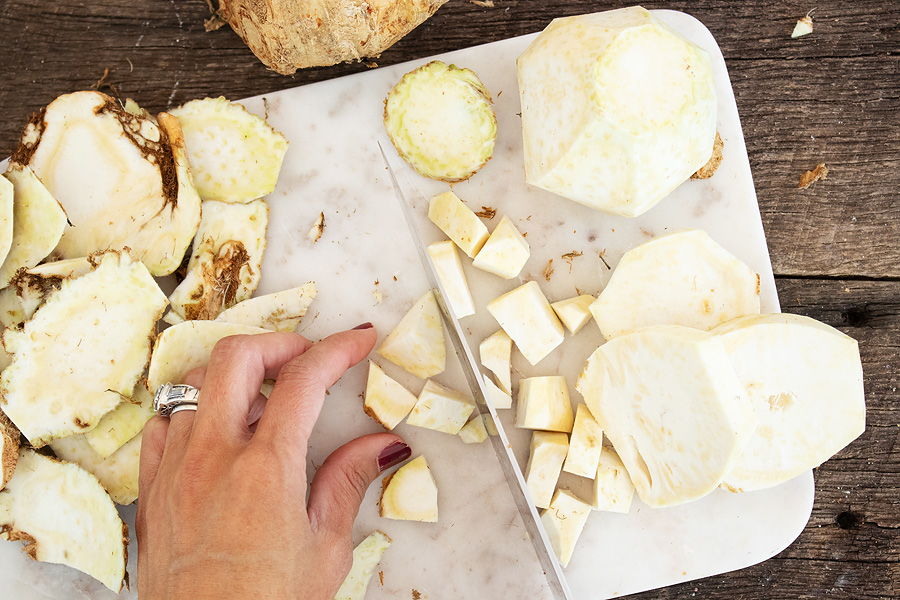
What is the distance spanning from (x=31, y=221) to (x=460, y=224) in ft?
3.02

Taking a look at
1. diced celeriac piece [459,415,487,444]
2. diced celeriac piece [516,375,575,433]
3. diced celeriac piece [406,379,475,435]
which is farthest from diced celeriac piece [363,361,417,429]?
diced celeriac piece [516,375,575,433]

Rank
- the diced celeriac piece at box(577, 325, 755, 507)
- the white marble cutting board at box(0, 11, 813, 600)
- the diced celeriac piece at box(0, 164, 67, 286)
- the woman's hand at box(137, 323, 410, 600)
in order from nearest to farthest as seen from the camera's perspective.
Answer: the woman's hand at box(137, 323, 410, 600), the diced celeriac piece at box(577, 325, 755, 507), the diced celeriac piece at box(0, 164, 67, 286), the white marble cutting board at box(0, 11, 813, 600)

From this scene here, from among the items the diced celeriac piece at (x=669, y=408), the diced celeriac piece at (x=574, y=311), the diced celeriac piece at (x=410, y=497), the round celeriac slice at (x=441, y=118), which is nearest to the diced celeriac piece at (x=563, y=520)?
the diced celeriac piece at (x=669, y=408)

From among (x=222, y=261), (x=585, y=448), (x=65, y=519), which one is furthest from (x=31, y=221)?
(x=585, y=448)

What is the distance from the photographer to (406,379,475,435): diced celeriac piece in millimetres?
1548

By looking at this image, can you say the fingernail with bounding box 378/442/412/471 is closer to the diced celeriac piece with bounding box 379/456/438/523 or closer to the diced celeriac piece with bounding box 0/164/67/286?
the diced celeriac piece with bounding box 379/456/438/523

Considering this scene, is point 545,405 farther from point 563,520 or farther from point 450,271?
point 450,271

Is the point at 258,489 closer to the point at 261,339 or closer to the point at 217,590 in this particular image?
the point at 217,590

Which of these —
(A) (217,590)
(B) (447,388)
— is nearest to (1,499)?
(A) (217,590)

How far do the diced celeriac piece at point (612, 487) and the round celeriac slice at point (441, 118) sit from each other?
724mm

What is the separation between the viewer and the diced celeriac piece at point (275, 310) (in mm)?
1558

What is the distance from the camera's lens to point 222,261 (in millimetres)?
1566

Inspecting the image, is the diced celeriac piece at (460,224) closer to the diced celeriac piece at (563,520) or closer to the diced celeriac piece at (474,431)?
the diced celeriac piece at (474,431)

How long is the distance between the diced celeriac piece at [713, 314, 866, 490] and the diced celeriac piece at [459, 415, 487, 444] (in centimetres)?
52
